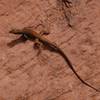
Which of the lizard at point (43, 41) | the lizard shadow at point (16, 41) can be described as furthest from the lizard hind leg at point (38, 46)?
the lizard shadow at point (16, 41)

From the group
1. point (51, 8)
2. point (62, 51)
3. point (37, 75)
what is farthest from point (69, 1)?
point (37, 75)

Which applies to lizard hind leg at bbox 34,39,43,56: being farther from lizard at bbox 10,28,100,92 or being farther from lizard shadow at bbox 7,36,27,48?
lizard shadow at bbox 7,36,27,48

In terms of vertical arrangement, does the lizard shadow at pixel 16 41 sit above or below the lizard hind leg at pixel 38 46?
above

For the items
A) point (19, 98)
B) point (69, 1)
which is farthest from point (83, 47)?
point (19, 98)

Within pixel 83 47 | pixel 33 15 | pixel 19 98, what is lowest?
pixel 19 98

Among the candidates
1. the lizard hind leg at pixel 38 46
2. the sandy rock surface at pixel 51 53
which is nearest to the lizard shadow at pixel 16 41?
the sandy rock surface at pixel 51 53

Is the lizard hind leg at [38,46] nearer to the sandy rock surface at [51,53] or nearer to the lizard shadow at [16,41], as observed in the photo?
the sandy rock surface at [51,53]

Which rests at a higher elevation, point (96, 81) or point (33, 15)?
point (33, 15)

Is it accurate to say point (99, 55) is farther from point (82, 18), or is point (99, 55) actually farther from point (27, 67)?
point (27, 67)

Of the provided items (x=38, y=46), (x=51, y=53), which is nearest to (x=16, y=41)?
(x=38, y=46)
